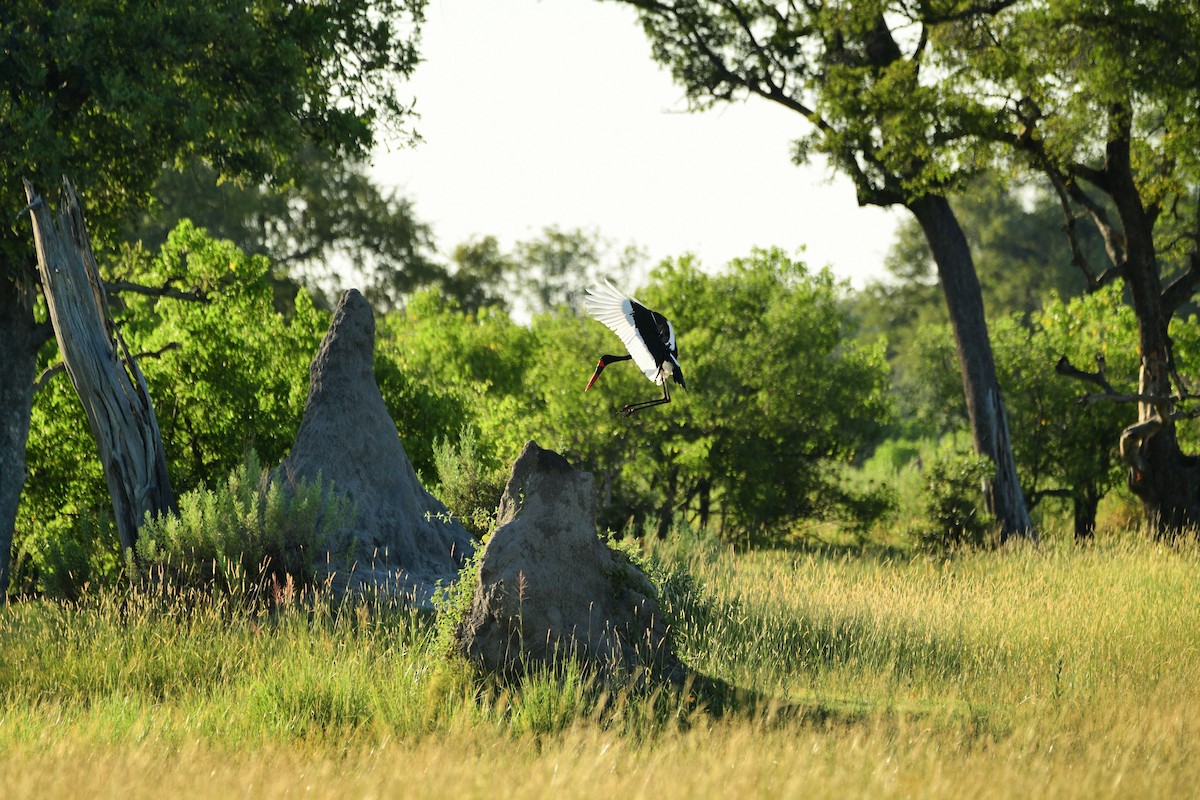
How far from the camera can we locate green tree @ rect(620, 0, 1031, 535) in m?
15.9

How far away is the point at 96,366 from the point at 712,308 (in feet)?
34.3

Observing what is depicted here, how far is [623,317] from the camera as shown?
7316 mm

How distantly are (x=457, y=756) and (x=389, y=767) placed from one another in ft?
1.64

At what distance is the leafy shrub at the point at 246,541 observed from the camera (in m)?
9.66

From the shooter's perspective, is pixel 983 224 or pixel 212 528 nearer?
pixel 212 528

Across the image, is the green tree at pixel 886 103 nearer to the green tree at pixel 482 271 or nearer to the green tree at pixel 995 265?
the green tree at pixel 482 271

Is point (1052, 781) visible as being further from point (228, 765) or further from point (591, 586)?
point (228, 765)

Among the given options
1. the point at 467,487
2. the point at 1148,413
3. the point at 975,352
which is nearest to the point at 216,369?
the point at 467,487

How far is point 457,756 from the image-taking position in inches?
221

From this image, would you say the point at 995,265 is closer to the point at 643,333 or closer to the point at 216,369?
the point at 216,369

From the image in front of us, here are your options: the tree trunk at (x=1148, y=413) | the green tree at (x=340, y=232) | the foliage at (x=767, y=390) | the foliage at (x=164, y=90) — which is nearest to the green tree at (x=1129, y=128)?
the tree trunk at (x=1148, y=413)

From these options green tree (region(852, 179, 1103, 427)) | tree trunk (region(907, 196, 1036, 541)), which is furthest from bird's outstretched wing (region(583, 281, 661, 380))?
green tree (region(852, 179, 1103, 427))

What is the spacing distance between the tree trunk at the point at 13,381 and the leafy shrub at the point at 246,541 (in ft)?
10.2

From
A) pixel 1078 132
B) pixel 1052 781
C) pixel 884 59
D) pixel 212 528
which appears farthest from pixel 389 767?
pixel 884 59
